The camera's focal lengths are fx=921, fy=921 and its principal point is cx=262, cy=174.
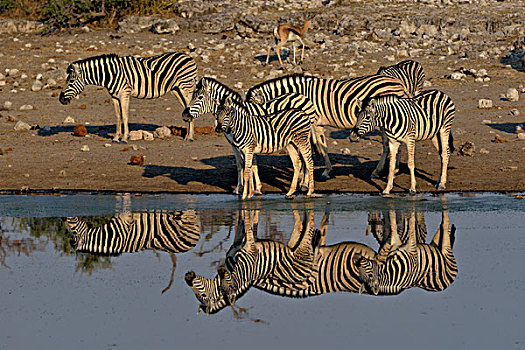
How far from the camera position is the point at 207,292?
25.1 feet

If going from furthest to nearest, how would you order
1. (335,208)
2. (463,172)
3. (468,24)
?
(468,24)
(463,172)
(335,208)

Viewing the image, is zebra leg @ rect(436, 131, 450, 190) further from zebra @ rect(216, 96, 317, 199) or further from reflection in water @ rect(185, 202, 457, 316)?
reflection in water @ rect(185, 202, 457, 316)

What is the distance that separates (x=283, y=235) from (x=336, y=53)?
18.7m

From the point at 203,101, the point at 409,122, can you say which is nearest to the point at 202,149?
the point at 203,101

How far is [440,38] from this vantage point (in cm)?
2984

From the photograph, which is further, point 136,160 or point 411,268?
point 136,160

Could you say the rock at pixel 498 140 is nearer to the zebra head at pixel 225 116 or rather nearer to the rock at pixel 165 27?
the zebra head at pixel 225 116

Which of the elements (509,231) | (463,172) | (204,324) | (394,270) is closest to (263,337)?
(204,324)

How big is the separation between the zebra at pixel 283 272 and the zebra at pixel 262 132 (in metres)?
3.09

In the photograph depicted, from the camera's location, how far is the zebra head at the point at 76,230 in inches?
388

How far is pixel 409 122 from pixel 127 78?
7511 millimetres

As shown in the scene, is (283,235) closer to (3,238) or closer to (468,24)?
(3,238)

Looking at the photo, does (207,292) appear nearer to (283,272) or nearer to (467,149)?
(283,272)

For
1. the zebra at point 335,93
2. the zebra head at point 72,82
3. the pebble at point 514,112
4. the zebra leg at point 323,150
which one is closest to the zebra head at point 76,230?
the zebra leg at point 323,150
